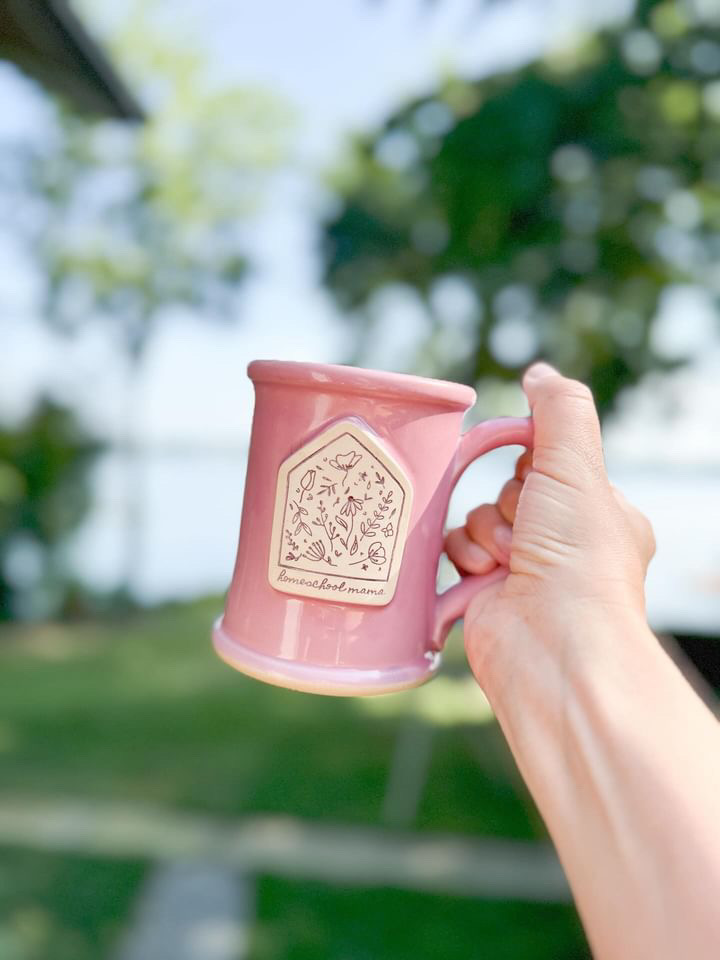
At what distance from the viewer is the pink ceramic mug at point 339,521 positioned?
87 cm

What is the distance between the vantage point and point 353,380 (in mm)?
858

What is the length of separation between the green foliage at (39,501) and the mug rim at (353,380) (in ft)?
16.0

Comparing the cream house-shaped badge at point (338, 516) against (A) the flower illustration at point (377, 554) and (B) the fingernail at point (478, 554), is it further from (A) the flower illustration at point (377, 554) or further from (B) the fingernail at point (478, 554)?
(B) the fingernail at point (478, 554)

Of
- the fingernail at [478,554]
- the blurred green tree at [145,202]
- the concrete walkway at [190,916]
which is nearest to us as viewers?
the fingernail at [478,554]

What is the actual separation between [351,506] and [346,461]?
44mm

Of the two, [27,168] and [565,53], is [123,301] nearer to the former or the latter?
[27,168]

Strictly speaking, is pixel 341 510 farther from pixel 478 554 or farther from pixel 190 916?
pixel 190 916

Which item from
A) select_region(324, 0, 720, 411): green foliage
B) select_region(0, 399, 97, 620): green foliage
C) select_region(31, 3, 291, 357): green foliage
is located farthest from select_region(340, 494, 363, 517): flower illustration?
select_region(31, 3, 291, 357): green foliage

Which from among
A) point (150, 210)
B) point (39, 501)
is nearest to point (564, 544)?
point (39, 501)

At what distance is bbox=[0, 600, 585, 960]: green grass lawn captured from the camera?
2592mm

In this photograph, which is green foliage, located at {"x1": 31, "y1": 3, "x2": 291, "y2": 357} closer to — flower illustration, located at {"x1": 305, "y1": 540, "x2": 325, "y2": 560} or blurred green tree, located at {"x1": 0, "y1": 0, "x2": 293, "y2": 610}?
blurred green tree, located at {"x1": 0, "y1": 0, "x2": 293, "y2": 610}

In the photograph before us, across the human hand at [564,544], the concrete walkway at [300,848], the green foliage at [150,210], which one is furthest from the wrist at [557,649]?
the green foliage at [150,210]

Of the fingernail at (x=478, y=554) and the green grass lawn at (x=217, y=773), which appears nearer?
the fingernail at (x=478, y=554)

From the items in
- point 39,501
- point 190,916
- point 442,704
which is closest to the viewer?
point 190,916
